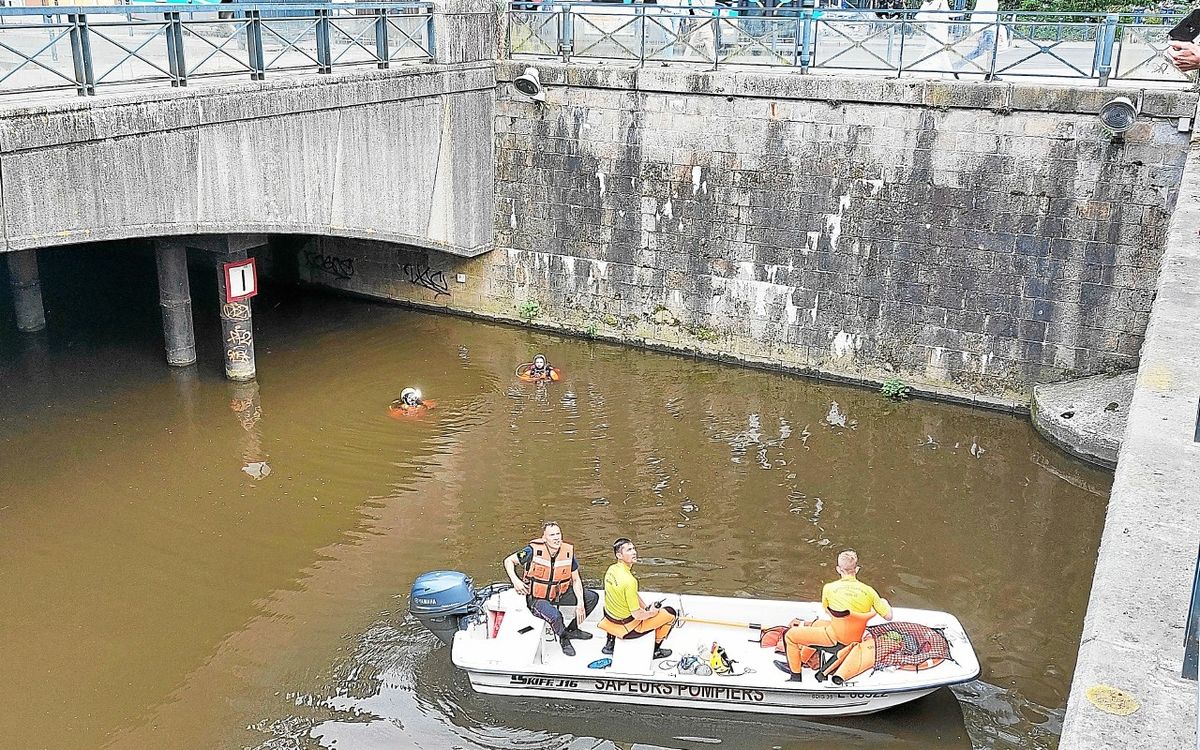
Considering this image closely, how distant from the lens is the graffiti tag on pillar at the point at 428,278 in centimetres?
1958

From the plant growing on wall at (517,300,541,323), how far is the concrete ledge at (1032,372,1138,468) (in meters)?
8.22

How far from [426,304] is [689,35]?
6740mm

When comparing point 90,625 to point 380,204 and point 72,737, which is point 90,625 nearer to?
point 72,737

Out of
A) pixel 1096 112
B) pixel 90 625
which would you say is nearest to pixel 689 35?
pixel 1096 112

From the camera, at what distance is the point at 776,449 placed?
14367mm

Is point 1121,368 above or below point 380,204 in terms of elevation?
below

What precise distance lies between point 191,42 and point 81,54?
1839mm

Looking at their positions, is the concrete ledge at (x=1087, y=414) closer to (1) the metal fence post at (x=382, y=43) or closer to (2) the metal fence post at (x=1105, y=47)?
(2) the metal fence post at (x=1105, y=47)

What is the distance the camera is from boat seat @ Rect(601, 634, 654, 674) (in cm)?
921

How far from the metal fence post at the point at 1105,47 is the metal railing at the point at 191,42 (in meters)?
9.56

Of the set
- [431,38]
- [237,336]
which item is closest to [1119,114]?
[431,38]

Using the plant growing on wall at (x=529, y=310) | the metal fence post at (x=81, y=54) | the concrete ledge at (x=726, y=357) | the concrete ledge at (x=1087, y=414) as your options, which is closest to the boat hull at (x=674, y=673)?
the concrete ledge at (x=1087, y=414)

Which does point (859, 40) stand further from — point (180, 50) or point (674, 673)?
point (674, 673)

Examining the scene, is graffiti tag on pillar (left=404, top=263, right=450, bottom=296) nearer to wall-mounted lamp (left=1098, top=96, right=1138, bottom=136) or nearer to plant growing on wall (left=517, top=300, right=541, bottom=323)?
plant growing on wall (left=517, top=300, right=541, bottom=323)
